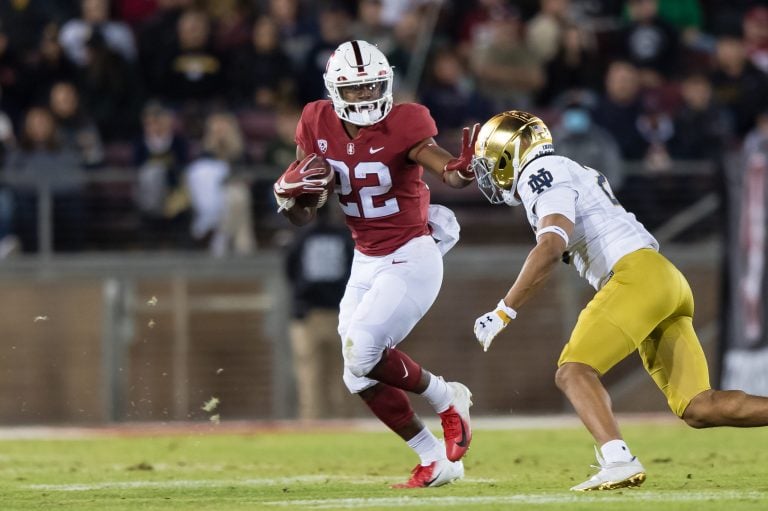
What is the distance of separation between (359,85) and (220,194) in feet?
17.7

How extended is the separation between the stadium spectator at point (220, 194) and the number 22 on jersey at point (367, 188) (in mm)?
5195

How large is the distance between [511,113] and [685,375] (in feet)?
4.32

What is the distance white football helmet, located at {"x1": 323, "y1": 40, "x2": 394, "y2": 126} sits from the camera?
666 centimetres

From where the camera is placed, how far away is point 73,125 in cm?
1228

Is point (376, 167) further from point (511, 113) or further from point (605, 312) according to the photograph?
point (605, 312)

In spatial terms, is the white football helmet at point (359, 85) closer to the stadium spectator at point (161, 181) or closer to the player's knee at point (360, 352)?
the player's knee at point (360, 352)

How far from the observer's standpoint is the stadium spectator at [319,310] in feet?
37.7

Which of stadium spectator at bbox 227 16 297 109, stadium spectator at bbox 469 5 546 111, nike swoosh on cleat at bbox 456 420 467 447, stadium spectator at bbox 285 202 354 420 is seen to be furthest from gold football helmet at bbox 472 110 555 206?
stadium spectator at bbox 469 5 546 111

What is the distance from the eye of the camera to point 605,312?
19.7ft

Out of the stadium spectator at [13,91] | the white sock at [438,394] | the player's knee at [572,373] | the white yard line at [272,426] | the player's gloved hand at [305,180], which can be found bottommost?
the white yard line at [272,426]

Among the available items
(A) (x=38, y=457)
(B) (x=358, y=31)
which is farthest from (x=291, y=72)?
(A) (x=38, y=457)

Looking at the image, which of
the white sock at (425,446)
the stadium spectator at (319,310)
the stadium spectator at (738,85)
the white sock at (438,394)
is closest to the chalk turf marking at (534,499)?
the white sock at (425,446)

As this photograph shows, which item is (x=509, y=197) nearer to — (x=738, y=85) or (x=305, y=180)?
(x=305, y=180)

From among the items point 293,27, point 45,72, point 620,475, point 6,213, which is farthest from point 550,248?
point 293,27
